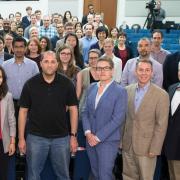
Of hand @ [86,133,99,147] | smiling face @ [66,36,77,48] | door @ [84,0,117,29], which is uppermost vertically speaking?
door @ [84,0,117,29]

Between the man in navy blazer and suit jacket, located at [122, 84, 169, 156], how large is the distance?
13 centimetres

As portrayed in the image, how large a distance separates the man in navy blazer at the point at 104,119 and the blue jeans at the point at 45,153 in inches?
10.2

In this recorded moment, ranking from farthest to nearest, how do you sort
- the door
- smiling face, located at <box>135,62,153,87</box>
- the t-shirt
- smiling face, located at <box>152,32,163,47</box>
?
the door, smiling face, located at <box>152,32,163,47</box>, smiling face, located at <box>135,62,153,87</box>, the t-shirt

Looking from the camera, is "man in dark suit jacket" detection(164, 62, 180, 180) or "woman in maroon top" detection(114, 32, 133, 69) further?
"woman in maroon top" detection(114, 32, 133, 69)

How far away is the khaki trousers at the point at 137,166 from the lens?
3.11 m

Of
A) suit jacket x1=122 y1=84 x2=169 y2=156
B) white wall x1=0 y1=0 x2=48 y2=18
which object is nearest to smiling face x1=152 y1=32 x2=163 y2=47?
suit jacket x1=122 y1=84 x2=169 y2=156

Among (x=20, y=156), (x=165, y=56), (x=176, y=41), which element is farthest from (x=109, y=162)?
(x=176, y=41)

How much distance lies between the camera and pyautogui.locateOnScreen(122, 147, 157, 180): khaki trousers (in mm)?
3113

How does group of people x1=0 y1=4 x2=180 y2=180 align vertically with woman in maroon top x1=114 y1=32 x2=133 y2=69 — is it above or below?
below

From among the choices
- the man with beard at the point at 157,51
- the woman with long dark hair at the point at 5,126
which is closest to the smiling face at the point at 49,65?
the woman with long dark hair at the point at 5,126

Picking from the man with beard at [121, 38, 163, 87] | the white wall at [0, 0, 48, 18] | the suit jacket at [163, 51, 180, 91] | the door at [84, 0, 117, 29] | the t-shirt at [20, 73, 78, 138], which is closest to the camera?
the t-shirt at [20, 73, 78, 138]

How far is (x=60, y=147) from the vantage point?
9.99ft

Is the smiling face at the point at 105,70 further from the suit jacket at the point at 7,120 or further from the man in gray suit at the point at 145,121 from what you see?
the suit jacket at the point at 7,120

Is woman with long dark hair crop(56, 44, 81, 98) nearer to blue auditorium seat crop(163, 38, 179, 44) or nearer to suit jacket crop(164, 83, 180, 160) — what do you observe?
suit jacket crop(164, 83, 180, 160)
